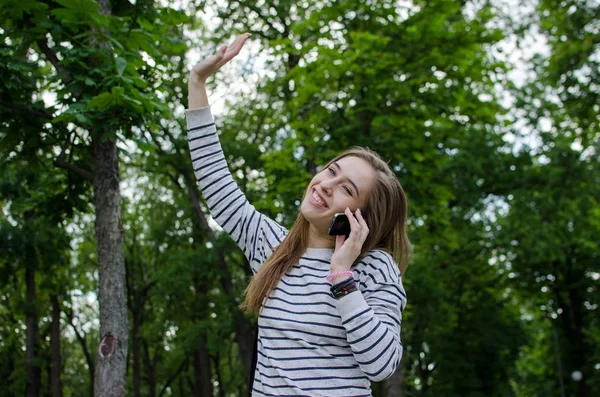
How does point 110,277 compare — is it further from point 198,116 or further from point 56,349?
point 56,349

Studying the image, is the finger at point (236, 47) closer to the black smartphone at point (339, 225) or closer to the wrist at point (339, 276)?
the black smartphone at point (339, 225)

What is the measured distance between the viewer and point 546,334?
2939 centimetres

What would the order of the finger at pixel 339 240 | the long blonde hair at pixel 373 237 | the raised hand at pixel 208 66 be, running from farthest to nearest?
the raised hand at pixel 208 66 → the long blonde hair at pixel 373 237 → the finger at pixel 339 240

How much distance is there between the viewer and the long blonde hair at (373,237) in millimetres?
2396

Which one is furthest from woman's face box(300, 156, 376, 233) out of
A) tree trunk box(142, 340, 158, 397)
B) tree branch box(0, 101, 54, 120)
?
tree trunk box(142, 340, 158, 397)

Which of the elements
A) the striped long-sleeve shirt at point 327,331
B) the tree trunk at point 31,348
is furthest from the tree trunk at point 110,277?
the tree trunk at point 31,348

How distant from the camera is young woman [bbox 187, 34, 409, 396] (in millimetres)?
2123

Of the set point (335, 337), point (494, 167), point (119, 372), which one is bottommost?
point (335, 337)

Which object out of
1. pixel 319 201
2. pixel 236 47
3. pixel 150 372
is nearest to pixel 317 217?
pixel 319 201

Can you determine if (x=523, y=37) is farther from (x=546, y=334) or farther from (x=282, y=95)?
(x=546, y=334)

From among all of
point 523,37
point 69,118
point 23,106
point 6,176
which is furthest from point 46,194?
point 523,37

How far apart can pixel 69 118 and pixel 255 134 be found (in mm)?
13045

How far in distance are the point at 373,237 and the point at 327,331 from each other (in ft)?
1.23

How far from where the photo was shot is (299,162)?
13.2 meters
